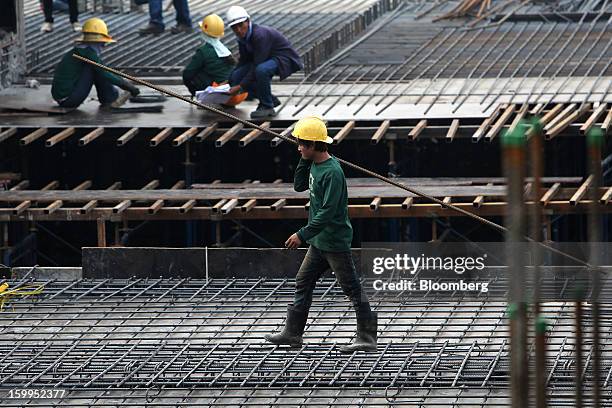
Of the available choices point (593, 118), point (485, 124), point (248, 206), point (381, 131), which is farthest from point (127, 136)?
point (593, 118)

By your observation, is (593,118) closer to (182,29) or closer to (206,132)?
(206,132)

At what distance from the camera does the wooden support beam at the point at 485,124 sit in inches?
Answer: 805

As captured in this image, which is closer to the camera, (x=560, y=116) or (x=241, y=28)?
(x=241, y=28)

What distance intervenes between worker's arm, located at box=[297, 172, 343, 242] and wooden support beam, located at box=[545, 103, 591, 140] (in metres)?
7.04

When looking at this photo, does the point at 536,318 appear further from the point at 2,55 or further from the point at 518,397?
the point at 2,55

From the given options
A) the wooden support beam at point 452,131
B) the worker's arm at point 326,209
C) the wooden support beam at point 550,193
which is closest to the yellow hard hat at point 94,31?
the wooden support beam at point 452,131

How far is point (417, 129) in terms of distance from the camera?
20781mm

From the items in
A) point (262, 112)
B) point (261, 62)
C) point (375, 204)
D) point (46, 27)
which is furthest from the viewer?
point (46, 27)

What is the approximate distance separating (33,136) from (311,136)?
27.5ft

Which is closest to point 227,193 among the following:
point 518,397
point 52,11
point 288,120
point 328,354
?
point 288,120

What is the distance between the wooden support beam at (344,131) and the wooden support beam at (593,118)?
2788 mm

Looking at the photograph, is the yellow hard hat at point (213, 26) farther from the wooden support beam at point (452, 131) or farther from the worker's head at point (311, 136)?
the worker's head at point (311, 136)

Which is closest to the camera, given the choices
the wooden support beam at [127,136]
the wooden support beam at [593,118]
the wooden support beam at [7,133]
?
the wooden support beam at [593,118]

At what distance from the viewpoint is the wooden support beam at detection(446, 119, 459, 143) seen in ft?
67.3
